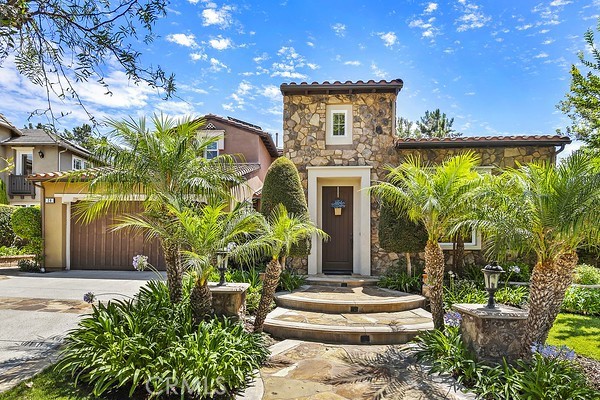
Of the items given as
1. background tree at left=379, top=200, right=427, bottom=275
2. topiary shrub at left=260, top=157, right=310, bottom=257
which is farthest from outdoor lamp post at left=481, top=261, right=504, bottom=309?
topiary shrub at left=260, top=157, right=310, bottom=257

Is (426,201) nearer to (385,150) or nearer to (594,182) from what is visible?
(594,182)

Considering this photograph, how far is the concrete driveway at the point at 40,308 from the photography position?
15.7 feet

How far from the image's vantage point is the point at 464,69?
11.7 meters

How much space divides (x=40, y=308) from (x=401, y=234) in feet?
27.7

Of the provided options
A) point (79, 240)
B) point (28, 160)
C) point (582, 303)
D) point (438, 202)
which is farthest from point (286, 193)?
point (28, 160)

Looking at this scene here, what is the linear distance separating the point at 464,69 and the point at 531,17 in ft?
11.8

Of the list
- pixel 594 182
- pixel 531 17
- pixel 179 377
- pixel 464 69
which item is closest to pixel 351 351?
pixel 179 377

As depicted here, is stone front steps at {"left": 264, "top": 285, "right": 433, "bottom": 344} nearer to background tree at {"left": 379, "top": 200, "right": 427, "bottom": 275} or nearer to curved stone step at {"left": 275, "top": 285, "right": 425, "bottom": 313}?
curved stone step at {"left": 275, "top": 285, "right": 425, "bottom": 313}

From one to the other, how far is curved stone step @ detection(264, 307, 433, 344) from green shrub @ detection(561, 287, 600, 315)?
3619 mm

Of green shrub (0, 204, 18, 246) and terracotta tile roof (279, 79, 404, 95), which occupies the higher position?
terracotta tile roof (279, 79, 404, 95)

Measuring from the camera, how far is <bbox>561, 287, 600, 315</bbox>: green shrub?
7.91m

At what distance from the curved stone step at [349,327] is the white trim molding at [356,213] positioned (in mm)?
3214

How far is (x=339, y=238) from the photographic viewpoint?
1088 cm

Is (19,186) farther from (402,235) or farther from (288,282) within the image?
(402,235)
